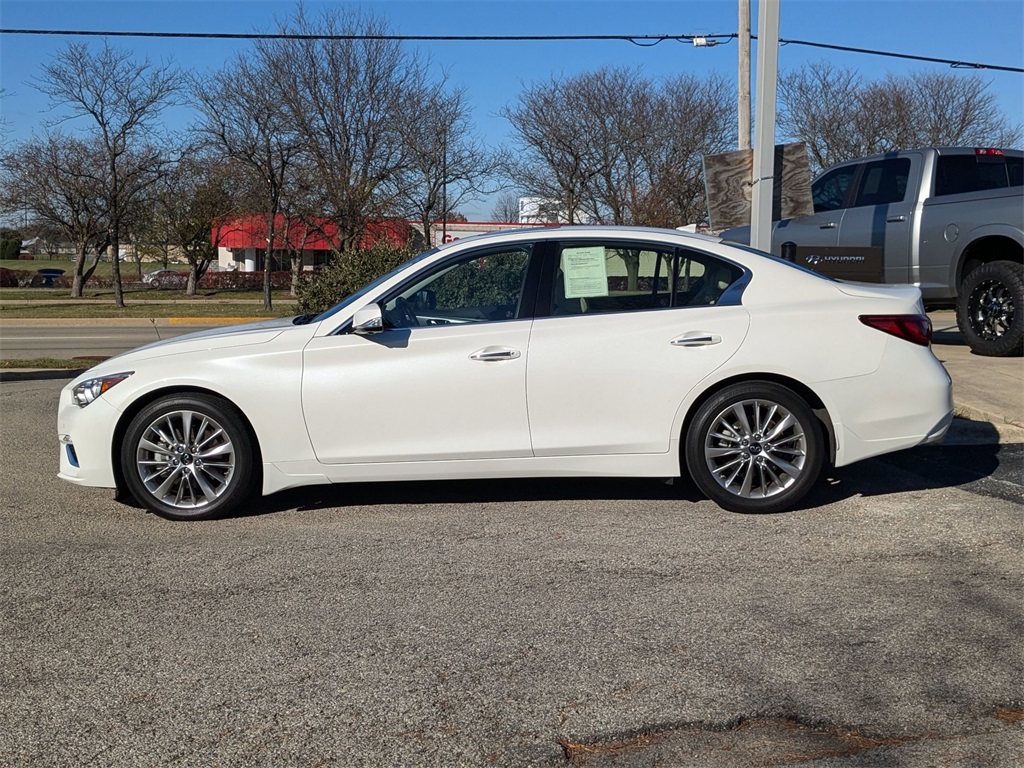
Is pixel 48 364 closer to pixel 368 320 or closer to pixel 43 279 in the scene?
pixel 368 320

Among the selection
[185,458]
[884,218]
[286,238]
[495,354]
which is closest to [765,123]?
[884,218]

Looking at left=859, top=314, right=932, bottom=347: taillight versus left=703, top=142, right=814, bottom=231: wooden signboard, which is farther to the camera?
left=703, top=142, right=814, bottom=231: wooden signboard

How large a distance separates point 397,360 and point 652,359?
1414 mm

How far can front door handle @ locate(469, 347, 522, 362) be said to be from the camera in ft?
18.2

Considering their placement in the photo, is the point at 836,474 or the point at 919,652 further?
the point at 836,474

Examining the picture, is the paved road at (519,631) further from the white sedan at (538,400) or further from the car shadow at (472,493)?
the white sedan at (538,400)

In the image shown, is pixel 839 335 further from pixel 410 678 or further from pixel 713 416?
pixel 410 678

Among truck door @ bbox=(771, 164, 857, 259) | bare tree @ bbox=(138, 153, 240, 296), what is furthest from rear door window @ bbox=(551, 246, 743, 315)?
bare tree @ bbox=(138, 153, 240, 296)

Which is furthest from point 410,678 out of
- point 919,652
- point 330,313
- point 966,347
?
point 966,347

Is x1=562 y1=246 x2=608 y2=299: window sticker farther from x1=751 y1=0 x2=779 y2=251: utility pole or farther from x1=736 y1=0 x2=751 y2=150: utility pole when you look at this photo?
x1=736 y1=0 x2=751 y2=150: utility pole

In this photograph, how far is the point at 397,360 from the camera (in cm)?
559

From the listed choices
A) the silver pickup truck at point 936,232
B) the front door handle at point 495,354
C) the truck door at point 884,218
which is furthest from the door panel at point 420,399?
the truck door at point 884,218

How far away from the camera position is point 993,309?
9953 millimetres

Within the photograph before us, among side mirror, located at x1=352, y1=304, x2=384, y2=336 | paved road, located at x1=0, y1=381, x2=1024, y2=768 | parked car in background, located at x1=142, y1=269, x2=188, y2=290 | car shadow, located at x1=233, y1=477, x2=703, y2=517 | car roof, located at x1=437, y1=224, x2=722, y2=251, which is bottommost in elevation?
paved road, located at x1=0, y1=381, x2=1024, y2=768
